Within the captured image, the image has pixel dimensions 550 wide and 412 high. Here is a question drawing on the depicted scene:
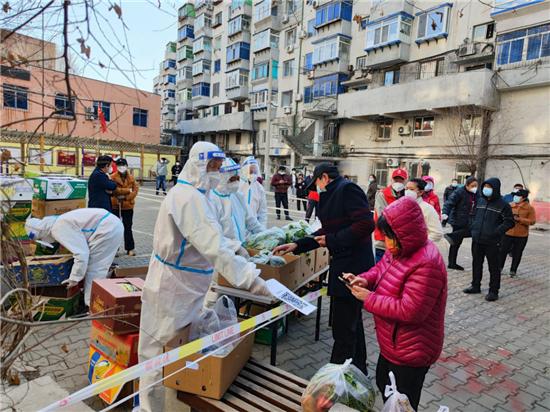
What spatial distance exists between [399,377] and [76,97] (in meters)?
2.44

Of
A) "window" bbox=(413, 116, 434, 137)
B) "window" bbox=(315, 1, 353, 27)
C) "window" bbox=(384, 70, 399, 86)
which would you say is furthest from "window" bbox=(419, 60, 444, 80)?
"window" bbox=(315, 1, 353, 27)

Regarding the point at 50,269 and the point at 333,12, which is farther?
the point at 333,12

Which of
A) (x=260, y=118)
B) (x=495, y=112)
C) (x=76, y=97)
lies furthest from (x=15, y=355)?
(x=260, y=118)

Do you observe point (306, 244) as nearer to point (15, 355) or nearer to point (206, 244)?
point (206, 244)

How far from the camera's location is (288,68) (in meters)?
32.9

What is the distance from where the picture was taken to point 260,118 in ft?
116

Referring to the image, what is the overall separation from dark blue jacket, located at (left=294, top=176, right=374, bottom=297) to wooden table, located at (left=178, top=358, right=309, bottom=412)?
3.07ft

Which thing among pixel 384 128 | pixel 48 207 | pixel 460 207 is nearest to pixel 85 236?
pixel 48 207

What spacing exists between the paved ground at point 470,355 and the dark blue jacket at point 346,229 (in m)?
1.21

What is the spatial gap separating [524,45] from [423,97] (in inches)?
207

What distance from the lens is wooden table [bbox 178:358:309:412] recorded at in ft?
7.58

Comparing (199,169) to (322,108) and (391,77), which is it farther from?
(322,108)

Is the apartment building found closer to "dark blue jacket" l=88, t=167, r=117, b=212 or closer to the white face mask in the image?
the white face mask

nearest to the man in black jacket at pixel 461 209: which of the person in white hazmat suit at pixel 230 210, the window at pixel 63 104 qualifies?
the person in white hazmat suit at pixel 230 210
